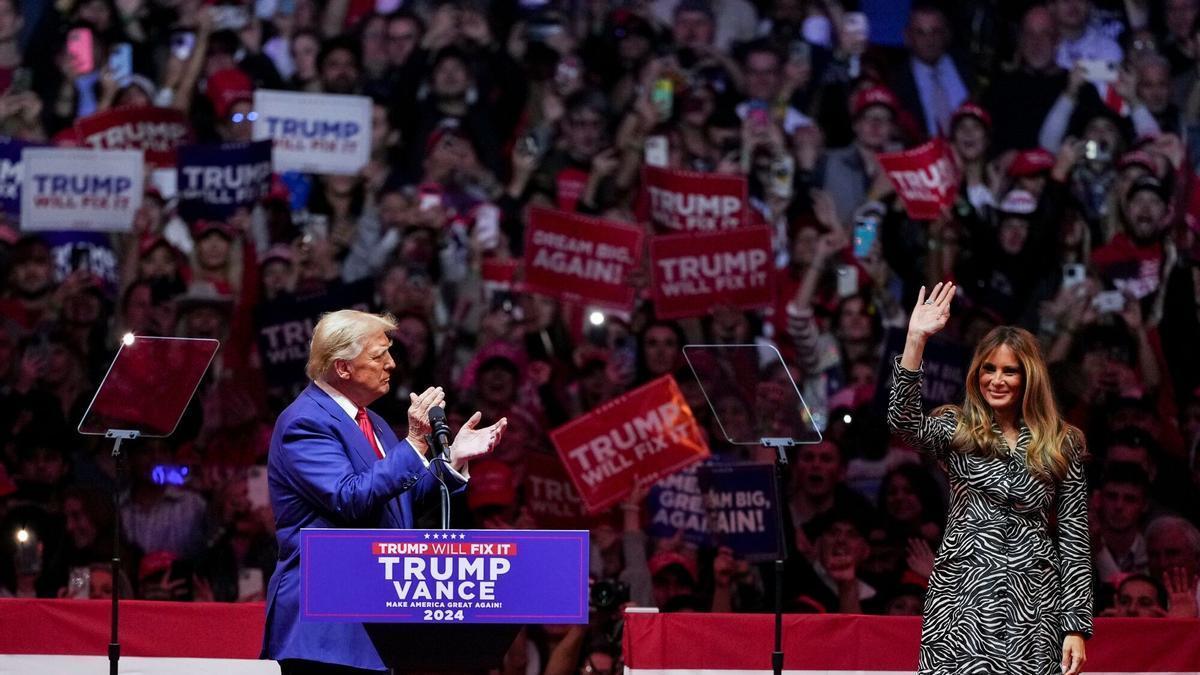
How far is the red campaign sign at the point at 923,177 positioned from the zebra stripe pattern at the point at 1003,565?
4.21 metres

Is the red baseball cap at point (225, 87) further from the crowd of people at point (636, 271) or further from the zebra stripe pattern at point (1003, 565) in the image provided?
the zebra stripe pattern at point (1003, 565)

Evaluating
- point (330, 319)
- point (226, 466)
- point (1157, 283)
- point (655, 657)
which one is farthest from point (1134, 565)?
point (330, 319)

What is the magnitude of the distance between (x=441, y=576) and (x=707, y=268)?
184 inches

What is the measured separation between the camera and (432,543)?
3928mm

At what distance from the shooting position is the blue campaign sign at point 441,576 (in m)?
3.90

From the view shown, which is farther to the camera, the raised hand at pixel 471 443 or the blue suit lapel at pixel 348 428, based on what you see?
the blue suit lapel at pixel 348 428

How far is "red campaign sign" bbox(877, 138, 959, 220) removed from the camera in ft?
27.7

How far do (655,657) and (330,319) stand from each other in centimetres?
192

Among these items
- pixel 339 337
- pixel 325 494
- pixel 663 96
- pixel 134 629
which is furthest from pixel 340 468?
pixel 663 96

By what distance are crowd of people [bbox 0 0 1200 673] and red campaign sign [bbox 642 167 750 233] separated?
0.35 metres

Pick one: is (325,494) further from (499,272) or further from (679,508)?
(499,272)

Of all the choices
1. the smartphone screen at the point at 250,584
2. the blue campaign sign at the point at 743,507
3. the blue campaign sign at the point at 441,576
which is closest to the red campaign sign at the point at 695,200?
the blue campaign sign at the point at 743,507

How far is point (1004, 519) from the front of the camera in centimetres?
430

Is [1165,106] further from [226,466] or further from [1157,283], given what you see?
[226,466]
